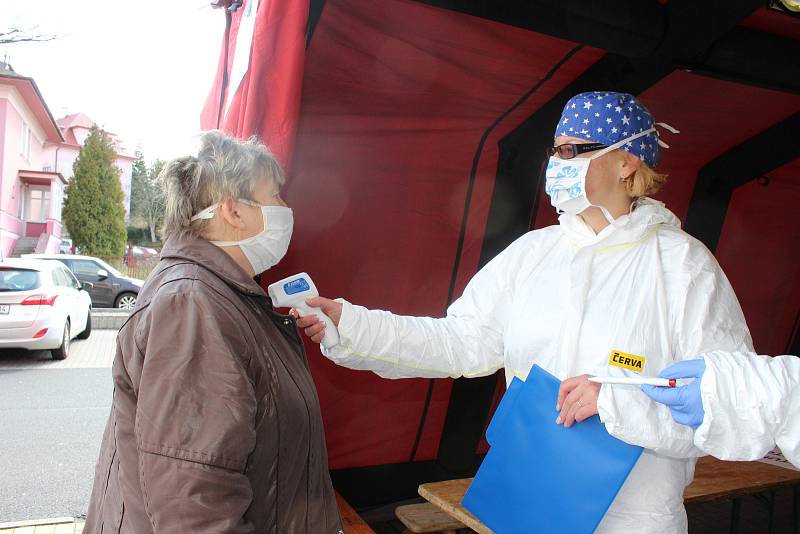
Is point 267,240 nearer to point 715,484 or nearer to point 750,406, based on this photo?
point 750,406

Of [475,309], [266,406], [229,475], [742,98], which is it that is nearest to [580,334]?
[475,309]

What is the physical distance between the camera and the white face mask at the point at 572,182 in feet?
6.72

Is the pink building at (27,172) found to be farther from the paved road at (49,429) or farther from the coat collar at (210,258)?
the coat collar at (210,258)

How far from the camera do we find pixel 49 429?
21.4 feet

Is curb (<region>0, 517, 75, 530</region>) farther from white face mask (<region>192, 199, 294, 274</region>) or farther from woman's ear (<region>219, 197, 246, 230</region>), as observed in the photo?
woman's ear (<region>219, 197, 246, 230</region>)

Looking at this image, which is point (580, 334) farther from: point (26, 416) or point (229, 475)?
point (26, 416)

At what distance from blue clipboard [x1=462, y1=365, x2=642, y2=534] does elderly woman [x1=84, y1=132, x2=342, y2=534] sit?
1.93 ft

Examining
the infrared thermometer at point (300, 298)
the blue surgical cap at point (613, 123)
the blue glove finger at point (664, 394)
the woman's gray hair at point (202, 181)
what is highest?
the blue surgical cap at point (613, 123)

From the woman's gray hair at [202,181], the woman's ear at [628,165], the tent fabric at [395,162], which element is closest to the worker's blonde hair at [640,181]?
the woman's ear at [628,165]

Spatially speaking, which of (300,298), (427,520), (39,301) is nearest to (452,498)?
(427,520)

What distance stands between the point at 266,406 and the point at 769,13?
2949mm

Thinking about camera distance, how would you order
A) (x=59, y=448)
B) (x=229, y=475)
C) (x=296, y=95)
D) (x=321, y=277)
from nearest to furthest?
1. (x=229, y=475)
2. (x=296, y=95)
3. (x=321, y=277)
4. (x=59, y=448)

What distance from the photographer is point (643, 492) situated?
179 cm

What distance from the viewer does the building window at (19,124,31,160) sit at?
26234 millimetres
